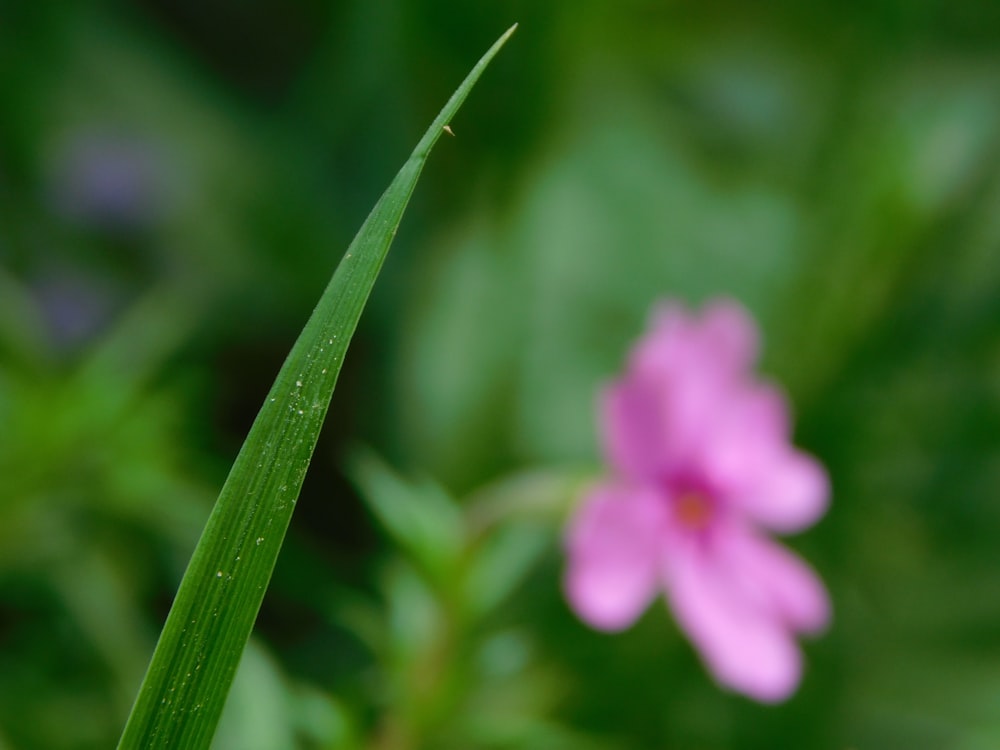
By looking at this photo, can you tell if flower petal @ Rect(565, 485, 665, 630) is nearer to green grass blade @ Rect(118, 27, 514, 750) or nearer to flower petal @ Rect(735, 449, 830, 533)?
flower petal @ Rect(735, 449, 830, 533)

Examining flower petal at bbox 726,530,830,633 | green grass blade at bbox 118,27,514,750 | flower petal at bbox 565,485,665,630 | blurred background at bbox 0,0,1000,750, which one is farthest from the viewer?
blurred background at bbox 0,0,1000,750

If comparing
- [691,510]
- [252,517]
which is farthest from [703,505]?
[252,517]

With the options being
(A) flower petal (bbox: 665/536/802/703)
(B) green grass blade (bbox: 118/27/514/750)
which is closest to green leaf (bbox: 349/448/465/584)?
(A) flower petal (bbox: 665/536/802/703)

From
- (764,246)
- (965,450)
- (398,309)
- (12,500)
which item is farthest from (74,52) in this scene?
(965,450)

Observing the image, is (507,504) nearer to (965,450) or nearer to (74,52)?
(965,450)

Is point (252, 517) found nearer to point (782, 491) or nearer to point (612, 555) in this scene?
point (612, 555)

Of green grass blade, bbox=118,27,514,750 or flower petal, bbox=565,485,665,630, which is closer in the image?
green grass blade, bbox=118,27,514,750
